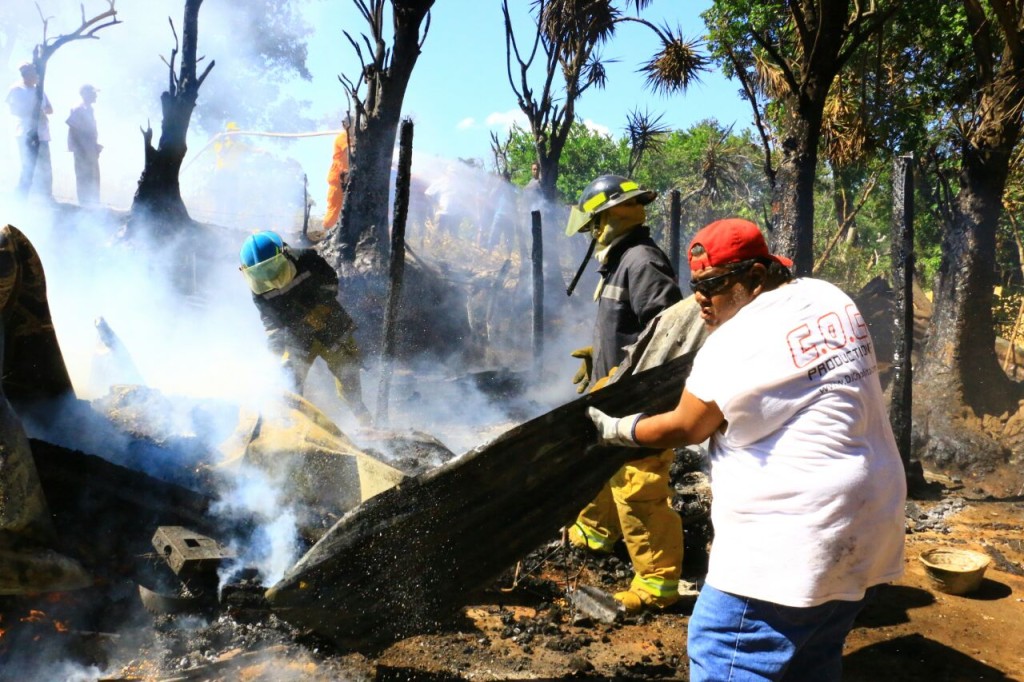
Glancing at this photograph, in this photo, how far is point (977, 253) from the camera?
9.27 metres

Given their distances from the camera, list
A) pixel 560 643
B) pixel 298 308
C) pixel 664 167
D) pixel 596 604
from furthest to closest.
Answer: pixel 664 167 → pixel 298 308 → pixel 596 604 → pixel 560 643

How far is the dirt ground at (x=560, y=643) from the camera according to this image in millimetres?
3383

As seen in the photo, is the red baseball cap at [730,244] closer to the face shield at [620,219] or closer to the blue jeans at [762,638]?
the blue jeans at [762,638]

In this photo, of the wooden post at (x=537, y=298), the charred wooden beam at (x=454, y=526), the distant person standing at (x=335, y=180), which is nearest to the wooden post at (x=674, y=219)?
the wooden post at (x=537, y=298)

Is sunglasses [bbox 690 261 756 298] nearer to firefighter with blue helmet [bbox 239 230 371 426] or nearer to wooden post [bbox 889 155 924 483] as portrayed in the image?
firefighter with blue helmet [bbox 239 230 371 426]

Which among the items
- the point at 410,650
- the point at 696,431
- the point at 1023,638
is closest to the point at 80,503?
the point at 410,650

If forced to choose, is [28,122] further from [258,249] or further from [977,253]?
[977,253]

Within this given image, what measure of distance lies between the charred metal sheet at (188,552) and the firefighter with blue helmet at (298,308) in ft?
8.91

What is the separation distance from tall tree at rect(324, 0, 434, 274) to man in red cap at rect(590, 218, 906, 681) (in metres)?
10.1

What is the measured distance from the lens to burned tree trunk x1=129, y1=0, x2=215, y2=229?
36.4ft

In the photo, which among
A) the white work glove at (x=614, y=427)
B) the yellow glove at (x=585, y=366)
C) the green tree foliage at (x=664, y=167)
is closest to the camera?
the white work glove at (x=614, y=427)

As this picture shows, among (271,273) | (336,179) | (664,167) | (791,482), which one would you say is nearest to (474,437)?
(271,273)

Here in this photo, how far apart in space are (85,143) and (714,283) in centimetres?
1437

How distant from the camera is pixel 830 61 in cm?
754
